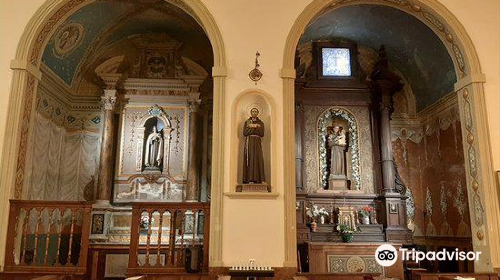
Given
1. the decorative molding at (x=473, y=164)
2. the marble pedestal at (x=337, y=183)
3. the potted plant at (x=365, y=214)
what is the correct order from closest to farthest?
the decorative molding at (x=473, y=164) < the potted plant at (x=365, y=214) < the marble pedestal at (x=337, y=183)

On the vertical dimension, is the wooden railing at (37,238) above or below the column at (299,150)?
below

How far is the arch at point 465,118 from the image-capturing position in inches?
291

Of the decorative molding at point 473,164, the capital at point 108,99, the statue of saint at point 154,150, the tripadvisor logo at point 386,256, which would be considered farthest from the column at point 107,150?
the decorative molding at point 473,164

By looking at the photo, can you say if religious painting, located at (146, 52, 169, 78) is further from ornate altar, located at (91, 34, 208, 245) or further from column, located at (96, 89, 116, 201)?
column, located at (96, 89, 116, 201)

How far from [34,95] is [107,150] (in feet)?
8.94

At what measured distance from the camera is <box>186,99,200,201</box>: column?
34.2 feet

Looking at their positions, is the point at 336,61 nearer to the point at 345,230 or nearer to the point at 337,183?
the point at 337,183

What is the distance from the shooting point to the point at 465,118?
818cm

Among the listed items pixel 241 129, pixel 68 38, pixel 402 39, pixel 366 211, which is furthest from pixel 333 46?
pixel 68 38

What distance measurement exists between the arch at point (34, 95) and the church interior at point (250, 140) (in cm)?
3

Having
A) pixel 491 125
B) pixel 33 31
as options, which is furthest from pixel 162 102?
pixel 491 125

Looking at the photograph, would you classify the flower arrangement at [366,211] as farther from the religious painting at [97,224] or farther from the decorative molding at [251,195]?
the religious painting at [97,224]

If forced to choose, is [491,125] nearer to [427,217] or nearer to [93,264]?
[427,217]

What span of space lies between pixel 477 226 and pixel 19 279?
25.1ft
